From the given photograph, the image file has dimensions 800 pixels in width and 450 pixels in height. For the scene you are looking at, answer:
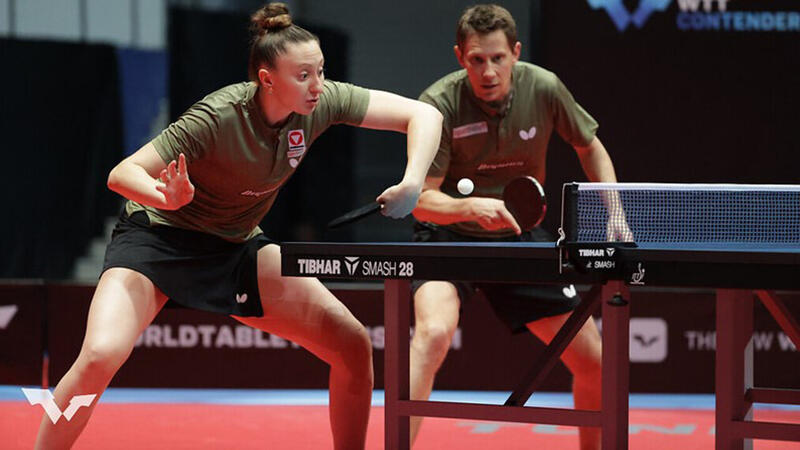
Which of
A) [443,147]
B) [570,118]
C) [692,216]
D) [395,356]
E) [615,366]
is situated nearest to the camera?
[615,366]

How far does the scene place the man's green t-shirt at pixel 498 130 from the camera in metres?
4.38

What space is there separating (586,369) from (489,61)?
119cm

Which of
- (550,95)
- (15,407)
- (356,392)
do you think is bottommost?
(15,407)

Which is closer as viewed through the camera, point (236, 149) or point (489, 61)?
point (236, 149)

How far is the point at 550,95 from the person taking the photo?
4.46m

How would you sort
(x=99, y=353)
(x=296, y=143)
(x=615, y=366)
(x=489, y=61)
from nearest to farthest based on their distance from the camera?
(x=615, y=366) → (x=99, y=353) → (x=296, y=143) → (x=489, y=61)

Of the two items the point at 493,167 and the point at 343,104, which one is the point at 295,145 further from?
the point at 493,167

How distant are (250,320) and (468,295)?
0.87m

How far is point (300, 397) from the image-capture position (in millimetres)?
6566

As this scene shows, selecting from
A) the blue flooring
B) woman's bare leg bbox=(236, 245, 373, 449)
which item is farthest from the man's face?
the blue flooring

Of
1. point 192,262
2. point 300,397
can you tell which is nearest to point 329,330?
point 192,262

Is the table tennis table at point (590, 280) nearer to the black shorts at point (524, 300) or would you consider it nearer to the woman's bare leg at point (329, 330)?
the woman's bare leg at point (329, 330)

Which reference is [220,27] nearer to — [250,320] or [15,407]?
[15,407]

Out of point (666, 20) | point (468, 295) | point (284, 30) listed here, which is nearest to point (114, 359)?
point (284, 30)
